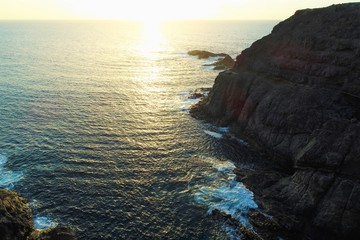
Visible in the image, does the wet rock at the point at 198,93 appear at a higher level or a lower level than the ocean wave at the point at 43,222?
higher

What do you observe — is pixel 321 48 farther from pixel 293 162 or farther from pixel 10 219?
pixel 10 219

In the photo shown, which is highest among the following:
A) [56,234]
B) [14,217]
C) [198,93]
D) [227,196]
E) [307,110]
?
[307,110]

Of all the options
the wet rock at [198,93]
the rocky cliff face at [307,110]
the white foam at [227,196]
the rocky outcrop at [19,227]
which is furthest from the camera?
the wet rock at [198,93]

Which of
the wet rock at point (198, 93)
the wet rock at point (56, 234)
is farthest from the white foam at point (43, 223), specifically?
the wet rock at point (198, 93)

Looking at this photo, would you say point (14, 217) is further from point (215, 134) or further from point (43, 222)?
point (215, 134)

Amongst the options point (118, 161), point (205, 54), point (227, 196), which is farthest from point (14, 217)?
point (205, 54)

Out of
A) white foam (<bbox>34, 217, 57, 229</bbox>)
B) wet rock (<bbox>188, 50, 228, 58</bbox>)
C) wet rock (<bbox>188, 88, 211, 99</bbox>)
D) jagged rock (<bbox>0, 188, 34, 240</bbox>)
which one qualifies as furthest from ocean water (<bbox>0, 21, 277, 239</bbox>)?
wet rock (<bbox>188, 50, 228, 58</bbox>)

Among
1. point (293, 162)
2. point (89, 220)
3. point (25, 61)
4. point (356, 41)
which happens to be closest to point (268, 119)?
point (293, 162)

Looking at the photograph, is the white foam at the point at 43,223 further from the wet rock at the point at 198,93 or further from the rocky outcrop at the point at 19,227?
the wet rock at the point at 198,93
